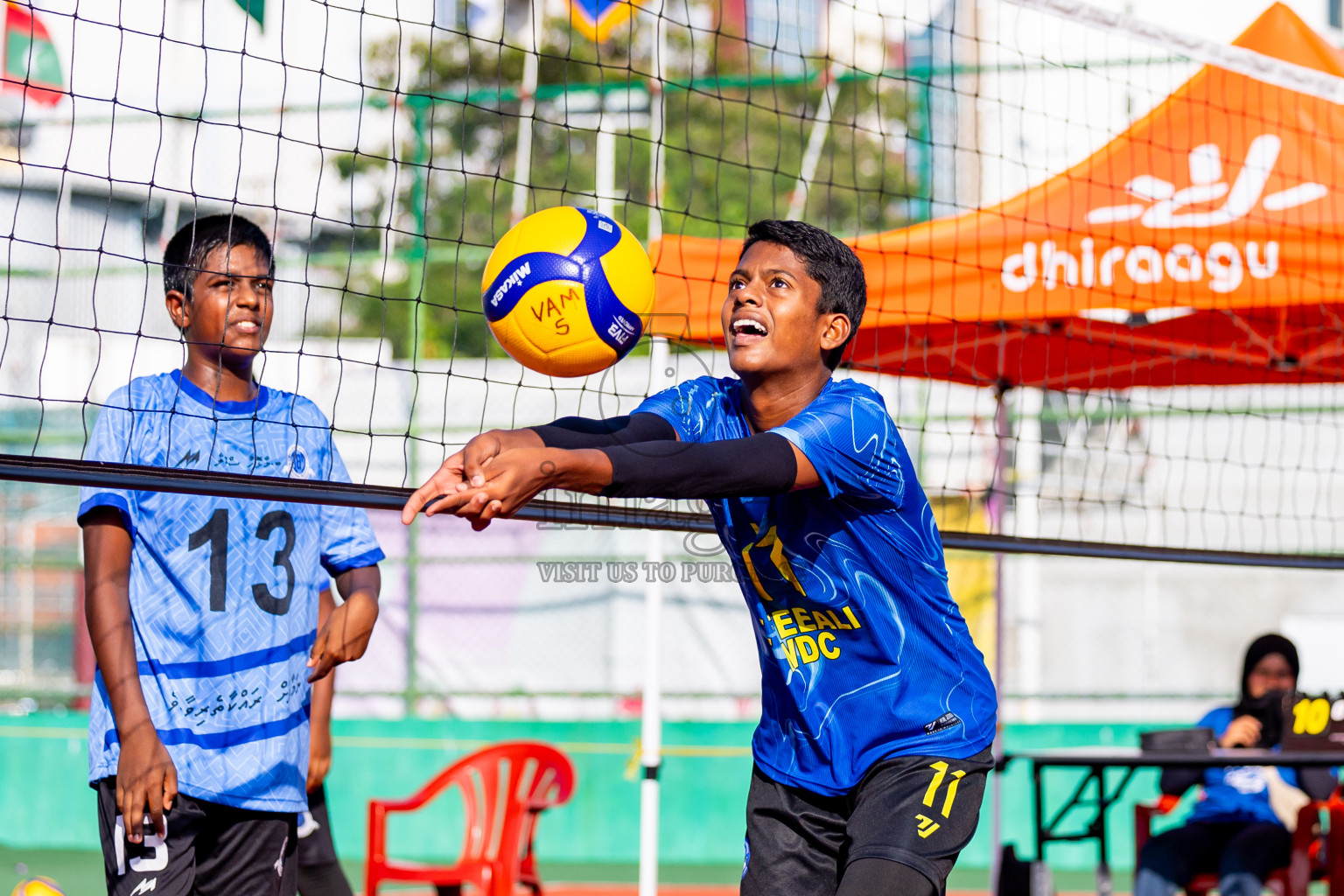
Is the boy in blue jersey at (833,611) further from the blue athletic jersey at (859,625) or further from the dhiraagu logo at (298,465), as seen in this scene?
the dhiraagu logo at (298,465)

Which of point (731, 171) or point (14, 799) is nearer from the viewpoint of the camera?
point (14, 799)

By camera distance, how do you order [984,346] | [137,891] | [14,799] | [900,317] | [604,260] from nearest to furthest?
[137,891] < [604,260] < [900,317] < [984,346] < [14,799]

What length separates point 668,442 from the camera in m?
2.23

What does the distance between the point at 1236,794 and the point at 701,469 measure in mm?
4120

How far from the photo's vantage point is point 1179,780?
539 cm

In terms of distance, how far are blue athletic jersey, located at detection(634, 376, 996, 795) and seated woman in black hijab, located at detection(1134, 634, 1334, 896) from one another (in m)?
2.87

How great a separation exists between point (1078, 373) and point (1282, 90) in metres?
1.55

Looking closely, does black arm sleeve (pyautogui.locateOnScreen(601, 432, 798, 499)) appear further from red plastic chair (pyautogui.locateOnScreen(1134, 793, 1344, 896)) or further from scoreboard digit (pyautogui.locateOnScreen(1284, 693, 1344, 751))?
red plastic chair (pyautogui.locateOnScreen(1134, 793, 1344, 896))

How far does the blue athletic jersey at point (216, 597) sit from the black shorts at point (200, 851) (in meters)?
0.05

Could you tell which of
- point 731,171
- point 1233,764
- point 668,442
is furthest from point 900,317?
point 731,171

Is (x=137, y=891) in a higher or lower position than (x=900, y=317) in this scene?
lower

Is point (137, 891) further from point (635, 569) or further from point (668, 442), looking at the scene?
point (635, 569)

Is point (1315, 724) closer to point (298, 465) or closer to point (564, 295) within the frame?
point (564, 295)

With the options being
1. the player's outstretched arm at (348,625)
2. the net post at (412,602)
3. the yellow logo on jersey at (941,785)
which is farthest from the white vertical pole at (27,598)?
the yellow logo on jersey at (941,785)
